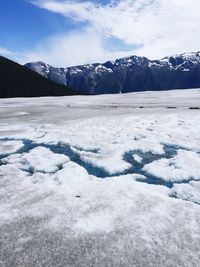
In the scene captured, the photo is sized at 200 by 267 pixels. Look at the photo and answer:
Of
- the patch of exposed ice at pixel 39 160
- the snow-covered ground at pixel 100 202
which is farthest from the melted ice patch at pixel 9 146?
the patch of exposed ice at pixel 39 160

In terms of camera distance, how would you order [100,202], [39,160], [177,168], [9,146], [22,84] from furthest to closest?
[22,84], [9,146], [39,160], [177,168], [100,202]

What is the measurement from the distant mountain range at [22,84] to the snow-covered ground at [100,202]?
93618mm

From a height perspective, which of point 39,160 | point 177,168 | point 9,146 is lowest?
point 9,146

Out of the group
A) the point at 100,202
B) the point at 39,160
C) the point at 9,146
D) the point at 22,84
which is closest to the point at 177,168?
the point at 100,202

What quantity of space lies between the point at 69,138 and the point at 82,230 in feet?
17.9

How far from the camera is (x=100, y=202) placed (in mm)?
4430

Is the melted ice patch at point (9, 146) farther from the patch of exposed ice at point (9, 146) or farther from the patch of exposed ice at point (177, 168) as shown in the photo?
the patch of exposed ice at point (177, 168)

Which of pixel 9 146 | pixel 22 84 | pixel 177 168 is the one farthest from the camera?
pixel 22 84

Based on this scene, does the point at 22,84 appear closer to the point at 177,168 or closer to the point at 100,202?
the point at 177,168

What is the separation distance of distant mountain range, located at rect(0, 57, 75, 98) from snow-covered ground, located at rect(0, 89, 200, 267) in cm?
9362

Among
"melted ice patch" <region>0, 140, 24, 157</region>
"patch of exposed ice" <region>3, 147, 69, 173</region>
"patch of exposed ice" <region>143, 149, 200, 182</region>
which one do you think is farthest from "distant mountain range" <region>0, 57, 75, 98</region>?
"patch of exposed ice" <region>143, 149, 200, 182</region>

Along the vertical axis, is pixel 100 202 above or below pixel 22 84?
above

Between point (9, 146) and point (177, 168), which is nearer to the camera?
point (177, 168)

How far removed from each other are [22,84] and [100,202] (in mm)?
103359
